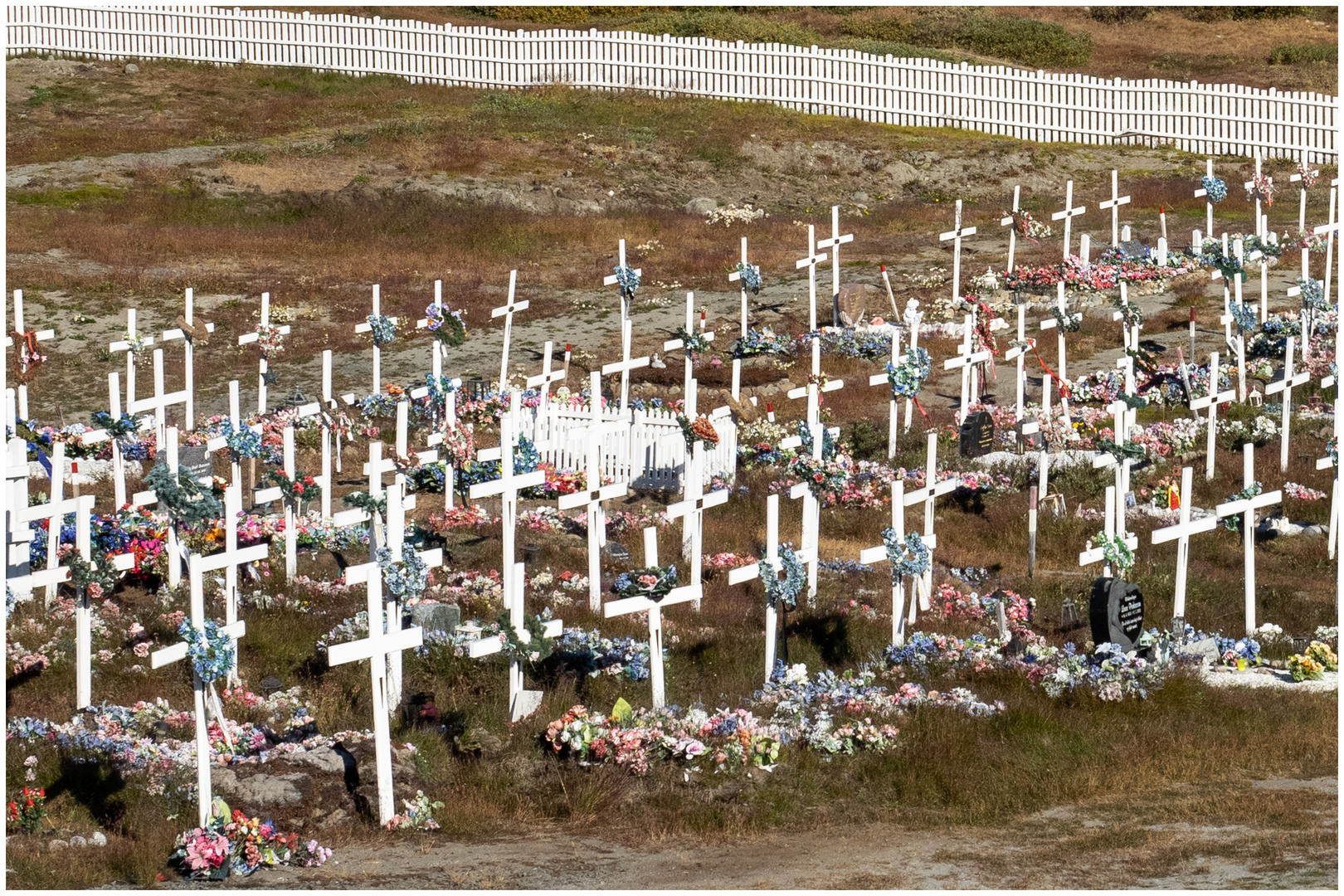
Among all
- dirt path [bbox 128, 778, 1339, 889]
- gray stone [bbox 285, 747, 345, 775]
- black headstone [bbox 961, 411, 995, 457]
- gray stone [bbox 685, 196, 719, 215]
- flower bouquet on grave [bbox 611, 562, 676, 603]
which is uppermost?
gray stone [bbox 685, 196, 719, 215]

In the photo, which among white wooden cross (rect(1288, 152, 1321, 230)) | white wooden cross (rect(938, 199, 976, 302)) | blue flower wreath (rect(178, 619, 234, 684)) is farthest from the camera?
white wooden cross (rect(1288, 152, 1321, 230))

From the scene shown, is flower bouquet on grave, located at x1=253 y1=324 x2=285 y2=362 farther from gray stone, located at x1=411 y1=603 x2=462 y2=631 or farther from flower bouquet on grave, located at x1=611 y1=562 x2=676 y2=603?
flower bouquet on grave, located at x1=611 y1=562 x2=676 y2=603

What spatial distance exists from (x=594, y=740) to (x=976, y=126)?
3470cm

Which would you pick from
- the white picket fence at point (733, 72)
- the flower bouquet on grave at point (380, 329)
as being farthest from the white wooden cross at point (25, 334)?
the white picket fence at point (733, 72)

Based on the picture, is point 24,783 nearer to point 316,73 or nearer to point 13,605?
point 13,605

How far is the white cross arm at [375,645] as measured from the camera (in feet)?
43.5

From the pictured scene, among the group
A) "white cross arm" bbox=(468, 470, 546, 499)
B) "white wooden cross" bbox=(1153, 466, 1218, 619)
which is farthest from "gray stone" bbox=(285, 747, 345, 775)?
"white wooden cross" bbox=(1153, 466, 1218, 619)

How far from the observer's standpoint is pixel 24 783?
44.6 feet

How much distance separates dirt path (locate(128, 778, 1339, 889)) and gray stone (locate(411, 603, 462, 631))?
383 cm

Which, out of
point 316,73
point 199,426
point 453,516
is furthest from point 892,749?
point 316,73

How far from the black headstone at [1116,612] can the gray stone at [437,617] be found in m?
5.82

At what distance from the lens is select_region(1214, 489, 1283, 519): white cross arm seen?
56.8 feet

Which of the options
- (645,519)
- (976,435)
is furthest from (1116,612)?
(976,435)

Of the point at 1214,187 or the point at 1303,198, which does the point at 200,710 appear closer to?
the point at 1214,187
